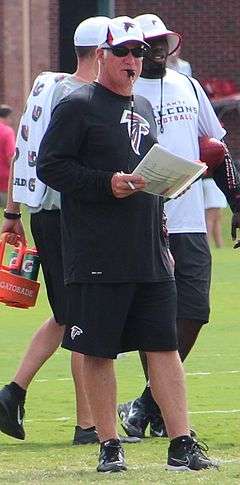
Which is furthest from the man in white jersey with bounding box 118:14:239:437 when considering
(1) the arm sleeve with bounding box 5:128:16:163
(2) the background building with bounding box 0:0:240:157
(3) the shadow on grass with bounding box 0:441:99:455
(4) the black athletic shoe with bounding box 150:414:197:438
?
(2) the background building with bounding box 0:0:240:157

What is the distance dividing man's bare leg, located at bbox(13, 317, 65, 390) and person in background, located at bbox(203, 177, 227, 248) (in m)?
9.47

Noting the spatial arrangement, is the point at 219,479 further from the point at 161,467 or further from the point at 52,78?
the point at 52,78

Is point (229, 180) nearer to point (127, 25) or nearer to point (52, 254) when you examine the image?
point (52, 254)

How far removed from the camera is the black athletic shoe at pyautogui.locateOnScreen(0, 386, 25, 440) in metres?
8.32

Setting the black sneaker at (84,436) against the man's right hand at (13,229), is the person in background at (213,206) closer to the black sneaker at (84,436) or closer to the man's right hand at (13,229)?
the man's right hand at (13,229)

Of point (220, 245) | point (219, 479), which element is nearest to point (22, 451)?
point (219, 479)

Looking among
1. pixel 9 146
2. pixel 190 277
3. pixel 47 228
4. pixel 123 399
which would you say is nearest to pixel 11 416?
pixel 47 228

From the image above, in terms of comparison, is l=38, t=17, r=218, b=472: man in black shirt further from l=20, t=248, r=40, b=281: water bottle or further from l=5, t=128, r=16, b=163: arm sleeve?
l=5, t=128, r=16, b=163: arm sleeve

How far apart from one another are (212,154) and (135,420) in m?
1.43

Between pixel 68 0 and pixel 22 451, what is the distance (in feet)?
78.5

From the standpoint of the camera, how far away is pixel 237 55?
104 feet

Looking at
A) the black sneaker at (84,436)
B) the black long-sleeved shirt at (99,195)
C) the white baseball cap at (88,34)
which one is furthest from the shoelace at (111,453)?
the white baseball cap at (88,34)

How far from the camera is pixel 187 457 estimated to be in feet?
22.7

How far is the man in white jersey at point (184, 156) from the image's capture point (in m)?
8.10
